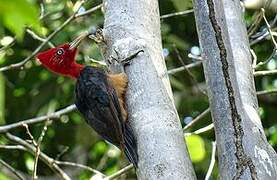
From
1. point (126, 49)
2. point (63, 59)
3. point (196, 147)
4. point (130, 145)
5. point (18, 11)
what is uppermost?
point (18, 11)

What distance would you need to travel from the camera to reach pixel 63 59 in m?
4.07

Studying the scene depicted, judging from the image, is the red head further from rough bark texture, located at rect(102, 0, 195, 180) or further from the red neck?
rough bark texture, located at rect(102, 0, 195, 180)

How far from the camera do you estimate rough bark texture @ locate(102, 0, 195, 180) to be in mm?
2402

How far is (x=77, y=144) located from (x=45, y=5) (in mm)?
1346

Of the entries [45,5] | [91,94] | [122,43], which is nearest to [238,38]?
[122,43]

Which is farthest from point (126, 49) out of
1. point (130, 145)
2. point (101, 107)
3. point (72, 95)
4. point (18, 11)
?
point (72, 95)

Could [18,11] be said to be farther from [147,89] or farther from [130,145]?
[130,145]

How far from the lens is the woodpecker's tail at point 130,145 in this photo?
8.80 feet

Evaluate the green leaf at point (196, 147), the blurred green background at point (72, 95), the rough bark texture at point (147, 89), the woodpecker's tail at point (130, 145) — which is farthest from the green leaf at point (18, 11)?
the blurred green background at point (72, 95)

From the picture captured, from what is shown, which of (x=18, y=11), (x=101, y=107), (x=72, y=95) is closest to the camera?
(x=18, y=11)

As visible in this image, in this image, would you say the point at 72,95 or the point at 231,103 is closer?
the point at 231,103

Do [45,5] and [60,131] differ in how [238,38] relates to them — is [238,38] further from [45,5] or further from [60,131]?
[60,131]

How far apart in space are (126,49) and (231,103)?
0.85 metres

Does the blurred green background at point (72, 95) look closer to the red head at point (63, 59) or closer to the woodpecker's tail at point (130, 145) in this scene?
the red head at point (63, 59)
